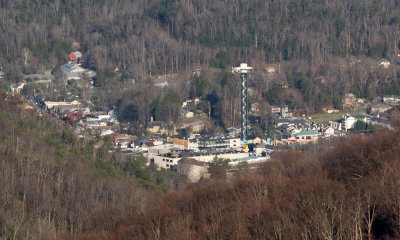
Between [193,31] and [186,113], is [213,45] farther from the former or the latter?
A: [186,113]

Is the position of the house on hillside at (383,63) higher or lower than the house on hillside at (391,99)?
higher

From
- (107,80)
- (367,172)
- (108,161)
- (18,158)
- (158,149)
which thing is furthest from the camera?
(107,80)

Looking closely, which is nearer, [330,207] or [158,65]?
[330,207]

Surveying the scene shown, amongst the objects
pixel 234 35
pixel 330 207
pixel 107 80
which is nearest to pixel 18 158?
pixel 330 207

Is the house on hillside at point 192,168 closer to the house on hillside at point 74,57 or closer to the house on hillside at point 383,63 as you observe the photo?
the house on hillside at point 383,63

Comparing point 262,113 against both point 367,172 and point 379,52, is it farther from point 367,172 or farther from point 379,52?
point 367,172

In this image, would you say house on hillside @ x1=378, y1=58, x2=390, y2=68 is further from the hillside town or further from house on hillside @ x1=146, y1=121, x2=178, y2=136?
house on hillside @ x1=146, y1=121, x2=178, y2=136

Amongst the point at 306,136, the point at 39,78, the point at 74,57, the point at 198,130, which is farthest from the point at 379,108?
the point at 74,57

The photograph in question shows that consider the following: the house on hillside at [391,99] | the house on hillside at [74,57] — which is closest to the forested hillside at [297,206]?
the house on hillside at [391,99]

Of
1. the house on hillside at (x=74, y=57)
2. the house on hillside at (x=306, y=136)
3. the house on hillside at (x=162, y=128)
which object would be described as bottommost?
the house on hillside at (x=162, y=128)
